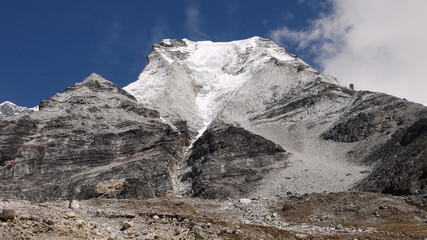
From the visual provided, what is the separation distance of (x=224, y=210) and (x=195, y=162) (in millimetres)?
37230

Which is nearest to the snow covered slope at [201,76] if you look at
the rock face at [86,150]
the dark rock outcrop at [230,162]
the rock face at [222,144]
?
the rock face at [222,144]

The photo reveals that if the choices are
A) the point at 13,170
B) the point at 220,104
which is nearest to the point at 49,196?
the point at 13,170

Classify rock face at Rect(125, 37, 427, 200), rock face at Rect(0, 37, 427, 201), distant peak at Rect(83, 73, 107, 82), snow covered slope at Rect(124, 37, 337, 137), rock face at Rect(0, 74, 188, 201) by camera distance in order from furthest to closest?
1. snow covered slope at Rect(124, 37, 337, 137)
2. distant peak at Rect(83, 73, 107, 82)
3. rock face at Rect(0, 74, 188, 201)
4. rock face at Rect(0, 37, 427, 201)
5. rock face at Rect(125, 37, 427, 200)

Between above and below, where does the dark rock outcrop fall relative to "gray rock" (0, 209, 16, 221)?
above

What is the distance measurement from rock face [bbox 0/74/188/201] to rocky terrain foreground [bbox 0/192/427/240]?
65.8 feet

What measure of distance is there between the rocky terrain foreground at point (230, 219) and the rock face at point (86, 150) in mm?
20050

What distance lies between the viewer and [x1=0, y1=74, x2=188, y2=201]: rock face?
77.2m

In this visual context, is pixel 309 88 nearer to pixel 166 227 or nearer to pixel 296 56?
pixel 296 56

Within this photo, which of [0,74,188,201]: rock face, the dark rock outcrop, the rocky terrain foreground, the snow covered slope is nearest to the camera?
the rocky terrain foreground

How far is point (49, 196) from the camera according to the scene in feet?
251

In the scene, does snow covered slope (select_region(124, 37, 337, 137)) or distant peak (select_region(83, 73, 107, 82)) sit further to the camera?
snow covered slope (select_region(124, 37, 337, 137))

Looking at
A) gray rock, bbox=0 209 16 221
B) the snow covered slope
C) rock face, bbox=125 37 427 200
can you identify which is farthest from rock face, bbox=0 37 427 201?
gray rock, bbox=0 209 16 221

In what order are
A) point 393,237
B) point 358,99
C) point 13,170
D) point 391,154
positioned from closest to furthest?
point 393,237, point 391,154, point 13,170, point 358,99

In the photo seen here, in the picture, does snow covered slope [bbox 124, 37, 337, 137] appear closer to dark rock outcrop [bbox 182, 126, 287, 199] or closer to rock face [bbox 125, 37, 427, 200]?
rock face [bbox 125, 37, 427, 200]
